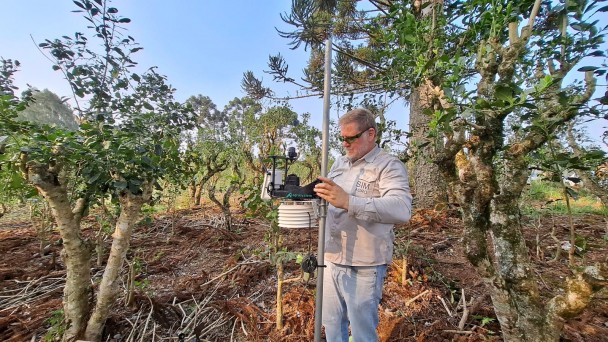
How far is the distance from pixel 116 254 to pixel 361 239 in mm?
1661

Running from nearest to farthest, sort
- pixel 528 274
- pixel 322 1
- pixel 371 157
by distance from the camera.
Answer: pixel 528 274, pixel 371 157, pixel 322 1

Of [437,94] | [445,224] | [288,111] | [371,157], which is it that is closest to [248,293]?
[371,157]

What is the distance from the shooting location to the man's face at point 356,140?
1.69 metres

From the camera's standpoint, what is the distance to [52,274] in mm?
3268

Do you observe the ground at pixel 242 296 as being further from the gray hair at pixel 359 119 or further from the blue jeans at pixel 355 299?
the gray hair at pixel 359 119

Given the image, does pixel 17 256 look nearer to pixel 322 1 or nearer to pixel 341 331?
pixel 341 331

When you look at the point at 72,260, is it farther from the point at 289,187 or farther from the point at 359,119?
the point at 359,119

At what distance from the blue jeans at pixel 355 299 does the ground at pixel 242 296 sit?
1.02 feet

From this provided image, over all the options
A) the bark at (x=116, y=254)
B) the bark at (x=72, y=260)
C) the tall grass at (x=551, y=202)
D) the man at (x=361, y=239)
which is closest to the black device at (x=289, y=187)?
the man at (x=361, y=239)

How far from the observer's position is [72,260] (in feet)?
6.52

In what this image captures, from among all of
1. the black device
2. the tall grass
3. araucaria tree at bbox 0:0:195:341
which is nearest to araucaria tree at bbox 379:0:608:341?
the tall grass

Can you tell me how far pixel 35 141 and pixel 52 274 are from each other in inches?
106

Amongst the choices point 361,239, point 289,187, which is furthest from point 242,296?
point 289,187

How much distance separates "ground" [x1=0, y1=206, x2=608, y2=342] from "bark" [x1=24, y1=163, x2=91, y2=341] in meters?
0.24
